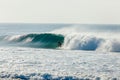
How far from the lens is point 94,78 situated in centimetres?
1384

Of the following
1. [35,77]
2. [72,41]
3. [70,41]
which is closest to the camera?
[35,77]

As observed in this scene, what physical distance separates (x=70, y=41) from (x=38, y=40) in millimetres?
4509

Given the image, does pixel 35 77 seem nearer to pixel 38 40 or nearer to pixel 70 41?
pixel 70 41

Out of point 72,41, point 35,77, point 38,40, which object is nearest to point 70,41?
point 72,41

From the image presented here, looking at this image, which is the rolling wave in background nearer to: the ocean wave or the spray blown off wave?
the spray blown off wave

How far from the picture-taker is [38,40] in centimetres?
3441

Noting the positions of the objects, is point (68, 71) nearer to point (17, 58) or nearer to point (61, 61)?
point (61, 61)

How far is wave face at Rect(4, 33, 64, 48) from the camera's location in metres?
31.8

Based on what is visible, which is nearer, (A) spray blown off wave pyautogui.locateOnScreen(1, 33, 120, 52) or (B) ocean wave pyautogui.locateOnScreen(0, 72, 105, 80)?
(B) ocean wave pyautogui.locateOnScreen(0, 72, 105, 80)

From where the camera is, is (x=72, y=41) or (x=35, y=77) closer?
(x=35, y=77)

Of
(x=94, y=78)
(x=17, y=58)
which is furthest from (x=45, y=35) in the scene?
(x=94, y=78)

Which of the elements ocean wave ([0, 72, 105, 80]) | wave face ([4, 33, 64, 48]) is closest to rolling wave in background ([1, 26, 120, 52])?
wave face ([4, 33, 64, 48])

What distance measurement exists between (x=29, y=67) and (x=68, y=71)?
2138 mm

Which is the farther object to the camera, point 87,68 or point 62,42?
point 62,42
